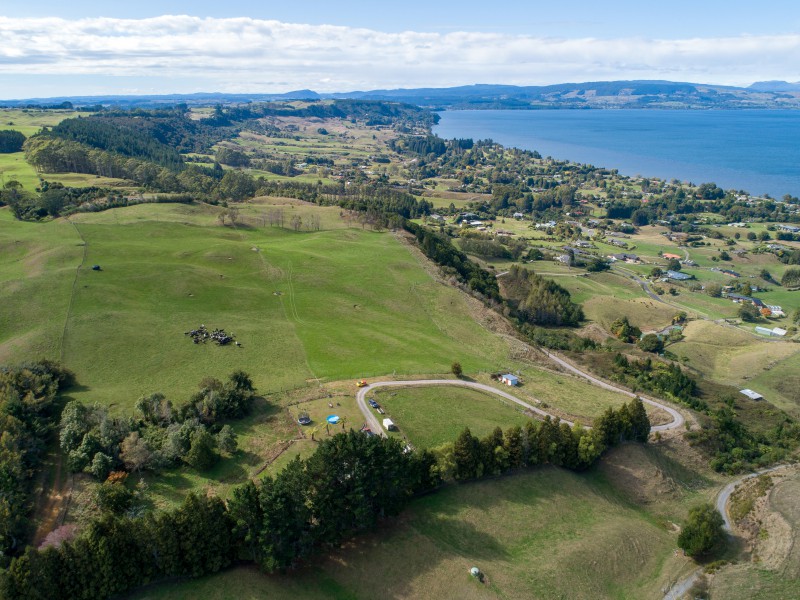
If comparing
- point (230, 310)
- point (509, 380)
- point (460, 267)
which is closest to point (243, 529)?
point (509, 380)

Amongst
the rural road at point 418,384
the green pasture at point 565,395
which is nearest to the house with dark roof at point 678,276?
the green pasture at point 565,395

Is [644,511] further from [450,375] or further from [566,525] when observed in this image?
[450,375]

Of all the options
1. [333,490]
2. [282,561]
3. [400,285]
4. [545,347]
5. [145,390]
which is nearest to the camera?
[282,561]

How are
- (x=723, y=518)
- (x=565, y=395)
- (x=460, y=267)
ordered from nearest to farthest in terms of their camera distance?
(x=723, y=518), (x=565, y=395), (x=460, y=267)

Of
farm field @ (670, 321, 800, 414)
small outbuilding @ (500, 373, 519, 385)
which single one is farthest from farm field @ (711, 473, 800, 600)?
farm field @ (670, 321, 800, 414)

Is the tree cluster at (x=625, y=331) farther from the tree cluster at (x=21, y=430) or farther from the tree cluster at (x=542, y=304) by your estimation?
the tree cluster at (x=21, y=430)

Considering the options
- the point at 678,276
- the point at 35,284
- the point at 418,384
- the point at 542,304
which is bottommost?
the point at 678,276

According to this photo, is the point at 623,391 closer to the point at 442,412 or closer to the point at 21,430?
the point at 442,412

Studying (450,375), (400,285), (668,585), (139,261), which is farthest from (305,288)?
(668,585)
